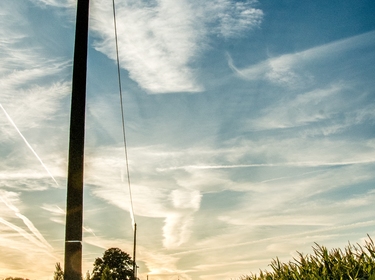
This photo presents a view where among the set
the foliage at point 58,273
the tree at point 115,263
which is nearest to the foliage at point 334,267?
the foliage at point 58,273

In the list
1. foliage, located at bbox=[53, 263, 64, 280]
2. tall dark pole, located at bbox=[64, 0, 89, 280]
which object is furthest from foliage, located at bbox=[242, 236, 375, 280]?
foliage, located at bbox=[53, 263, 64, 280]

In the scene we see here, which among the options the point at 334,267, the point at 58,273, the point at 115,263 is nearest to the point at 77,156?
the point at 334,267

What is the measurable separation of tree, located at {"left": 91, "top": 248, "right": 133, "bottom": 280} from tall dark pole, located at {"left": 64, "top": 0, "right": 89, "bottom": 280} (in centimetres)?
5859

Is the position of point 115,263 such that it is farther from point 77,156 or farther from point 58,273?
point 77,156

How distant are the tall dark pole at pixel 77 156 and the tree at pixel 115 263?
58590 mm

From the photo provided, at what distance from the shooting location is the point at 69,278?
4.70m

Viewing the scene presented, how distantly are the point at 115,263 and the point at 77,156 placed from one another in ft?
199

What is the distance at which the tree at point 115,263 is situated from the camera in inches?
2349

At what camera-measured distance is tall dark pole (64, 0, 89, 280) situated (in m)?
4.77

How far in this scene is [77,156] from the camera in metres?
5.25

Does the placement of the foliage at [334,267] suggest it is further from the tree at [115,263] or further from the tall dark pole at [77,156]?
the tree at [115,263]

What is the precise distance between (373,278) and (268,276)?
3.99 metres

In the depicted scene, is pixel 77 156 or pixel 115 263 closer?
pixel 77 156

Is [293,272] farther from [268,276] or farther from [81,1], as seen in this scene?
[81,1]
